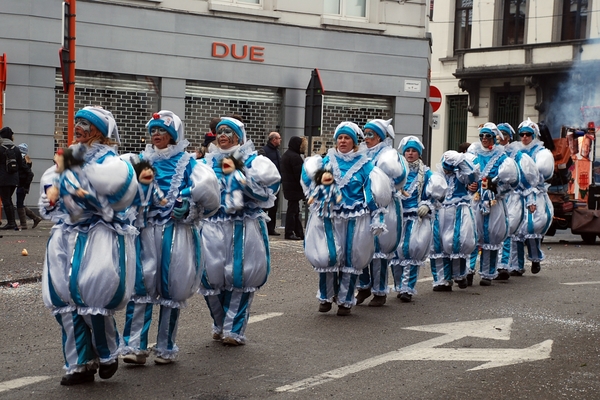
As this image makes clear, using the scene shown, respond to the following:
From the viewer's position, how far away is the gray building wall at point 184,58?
19.4m

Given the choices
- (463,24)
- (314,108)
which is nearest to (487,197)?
(314,108)

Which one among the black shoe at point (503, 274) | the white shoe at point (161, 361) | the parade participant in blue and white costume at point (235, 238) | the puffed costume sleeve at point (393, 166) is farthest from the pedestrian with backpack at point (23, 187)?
the white shoe at point (161, 361)

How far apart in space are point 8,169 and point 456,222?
331 inches

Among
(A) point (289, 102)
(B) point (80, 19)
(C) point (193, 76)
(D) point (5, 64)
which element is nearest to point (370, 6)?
(A) point (289, 102)

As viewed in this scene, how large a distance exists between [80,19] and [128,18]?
1.04m

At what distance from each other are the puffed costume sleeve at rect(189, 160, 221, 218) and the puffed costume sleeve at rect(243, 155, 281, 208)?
0.76m

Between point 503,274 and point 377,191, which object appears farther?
point 503,274

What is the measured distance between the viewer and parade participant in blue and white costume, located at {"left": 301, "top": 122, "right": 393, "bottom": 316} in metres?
9.38

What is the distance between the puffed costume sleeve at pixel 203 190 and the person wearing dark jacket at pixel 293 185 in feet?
34.5

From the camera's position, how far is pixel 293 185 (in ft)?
58.7

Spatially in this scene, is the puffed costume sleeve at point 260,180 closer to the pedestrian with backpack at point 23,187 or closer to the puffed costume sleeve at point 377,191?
the puffed costume sleeve at point 377,191

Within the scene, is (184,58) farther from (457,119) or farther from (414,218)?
(457,119)

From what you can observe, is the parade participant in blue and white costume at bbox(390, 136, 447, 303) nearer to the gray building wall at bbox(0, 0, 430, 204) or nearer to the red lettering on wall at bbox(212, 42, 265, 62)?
the gray building wall at bbox(0, 0, 430, 204)

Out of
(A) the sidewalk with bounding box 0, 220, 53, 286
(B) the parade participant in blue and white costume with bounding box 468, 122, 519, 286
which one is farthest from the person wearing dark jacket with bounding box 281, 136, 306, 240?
(B) the parade participant in blue and white costume with bounding box 468, 122, 519, 286
